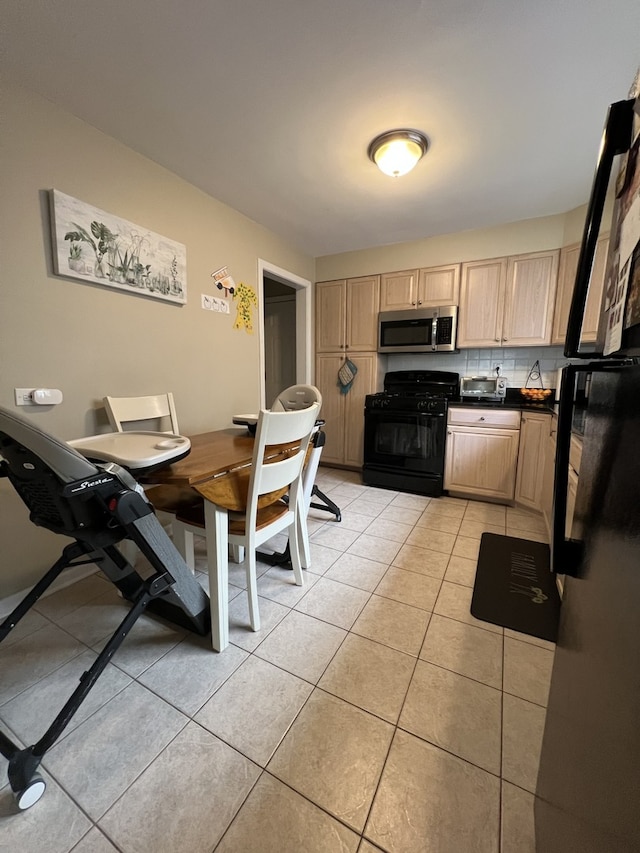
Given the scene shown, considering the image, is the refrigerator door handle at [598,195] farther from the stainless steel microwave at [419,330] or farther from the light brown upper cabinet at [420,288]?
the light brown upper cabinet at [420,288]

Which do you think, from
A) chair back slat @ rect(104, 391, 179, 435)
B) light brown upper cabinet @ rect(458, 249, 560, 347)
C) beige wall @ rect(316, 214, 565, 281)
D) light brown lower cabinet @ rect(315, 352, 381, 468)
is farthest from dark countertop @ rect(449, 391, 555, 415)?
chair back slat @ rect(104, 391, 179, 435)

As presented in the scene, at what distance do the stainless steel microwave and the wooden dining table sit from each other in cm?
245

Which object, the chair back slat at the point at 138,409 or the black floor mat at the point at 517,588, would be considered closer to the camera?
the black floor mat at the point at 517,588

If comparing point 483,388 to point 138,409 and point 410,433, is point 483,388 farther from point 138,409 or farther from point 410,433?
point 138,409

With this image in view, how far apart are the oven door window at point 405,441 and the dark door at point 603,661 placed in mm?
2513

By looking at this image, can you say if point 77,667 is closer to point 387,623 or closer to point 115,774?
point 115,774

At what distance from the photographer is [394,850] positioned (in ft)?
2.78

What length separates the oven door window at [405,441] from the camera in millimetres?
3178

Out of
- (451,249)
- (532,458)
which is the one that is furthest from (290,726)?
(451,249)

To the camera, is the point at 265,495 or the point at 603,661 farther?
the point at 265,495

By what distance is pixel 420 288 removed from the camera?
3.47 meters

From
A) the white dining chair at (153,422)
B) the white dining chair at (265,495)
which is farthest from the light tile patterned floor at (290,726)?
the white dining chair at (153,422)

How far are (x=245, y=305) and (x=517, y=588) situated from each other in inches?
115

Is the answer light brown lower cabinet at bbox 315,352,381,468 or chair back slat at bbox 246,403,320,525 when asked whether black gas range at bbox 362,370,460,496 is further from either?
chair back slat at bbox 246,403,320,525
